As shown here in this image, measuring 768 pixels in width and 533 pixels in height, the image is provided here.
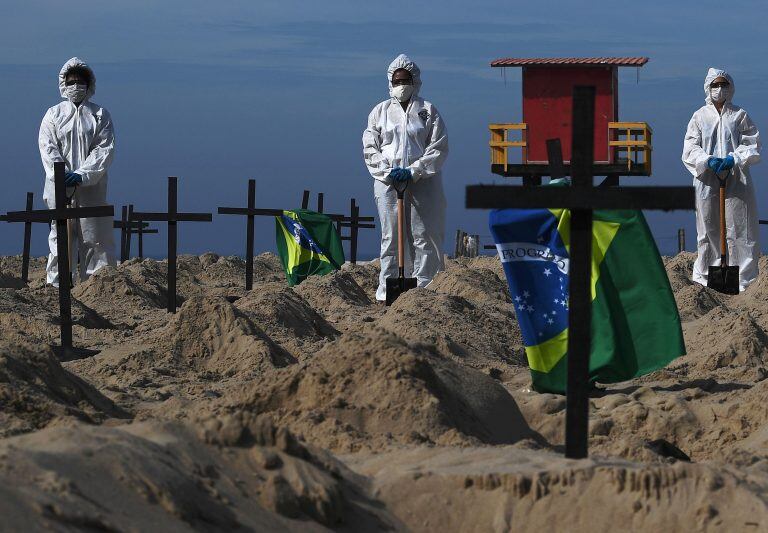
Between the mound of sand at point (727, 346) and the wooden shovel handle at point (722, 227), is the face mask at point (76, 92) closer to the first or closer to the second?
the wooden shovel handle at point (722, 227)

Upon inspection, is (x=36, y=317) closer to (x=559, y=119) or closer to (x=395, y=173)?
(x=395, y=173)

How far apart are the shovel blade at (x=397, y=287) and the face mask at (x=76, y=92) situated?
4.33m

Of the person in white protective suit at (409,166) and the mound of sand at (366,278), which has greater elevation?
the person in white protective suit at (409,166)

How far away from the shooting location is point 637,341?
951 centimetres

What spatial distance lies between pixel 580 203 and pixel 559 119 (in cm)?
1459

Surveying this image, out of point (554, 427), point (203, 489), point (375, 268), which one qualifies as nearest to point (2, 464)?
point (203, 489)

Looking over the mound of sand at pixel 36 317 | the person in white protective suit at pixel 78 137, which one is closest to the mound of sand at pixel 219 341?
the mound of sand at pixel 36 317

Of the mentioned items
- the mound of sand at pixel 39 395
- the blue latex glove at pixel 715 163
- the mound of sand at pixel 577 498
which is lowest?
the mound of sand at pixel 577 498

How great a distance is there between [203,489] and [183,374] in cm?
568

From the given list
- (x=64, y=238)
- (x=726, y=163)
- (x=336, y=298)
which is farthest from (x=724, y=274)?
(x=64, y=238)

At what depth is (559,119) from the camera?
20.6 meters

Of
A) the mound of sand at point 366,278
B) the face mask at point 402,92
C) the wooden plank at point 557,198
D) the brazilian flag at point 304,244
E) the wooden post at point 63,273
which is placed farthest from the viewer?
the brazilian flag at point 304,244

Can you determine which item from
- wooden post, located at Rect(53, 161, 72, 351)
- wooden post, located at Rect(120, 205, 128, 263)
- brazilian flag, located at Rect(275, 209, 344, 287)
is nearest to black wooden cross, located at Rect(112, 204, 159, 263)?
wooden post, located at Rect(120, 205, 128, 263)

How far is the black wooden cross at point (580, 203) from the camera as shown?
20.4 ft
